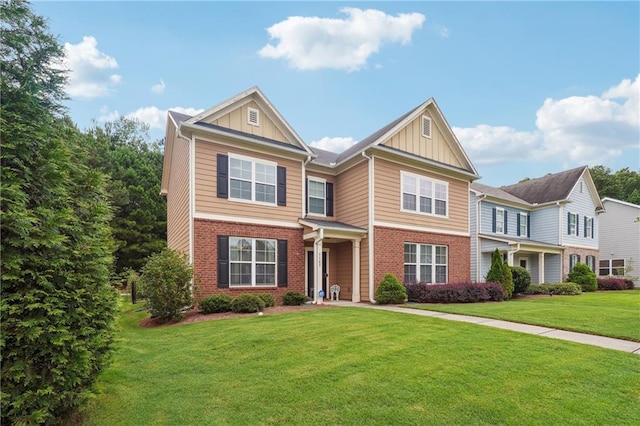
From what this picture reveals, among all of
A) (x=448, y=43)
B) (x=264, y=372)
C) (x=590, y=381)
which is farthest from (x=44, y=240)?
(x=448, y=43)

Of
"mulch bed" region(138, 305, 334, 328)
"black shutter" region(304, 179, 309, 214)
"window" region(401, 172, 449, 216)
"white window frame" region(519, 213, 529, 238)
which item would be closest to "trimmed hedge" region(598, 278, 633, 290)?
"white window frame" region(519, 213, 529, 238)

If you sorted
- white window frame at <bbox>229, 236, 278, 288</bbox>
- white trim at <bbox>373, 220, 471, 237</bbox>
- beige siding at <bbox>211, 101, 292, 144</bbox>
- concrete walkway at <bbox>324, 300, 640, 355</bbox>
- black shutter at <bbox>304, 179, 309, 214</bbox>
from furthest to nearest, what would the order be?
black shutter at <bbox>304, 179, 309, 214</bbox>
white trim at <bbox>373, 220, 471, 237</bbox>
beige siding at <bbox>211, 101, 292, 144</bbox>
white window frame at <bbox>229, 236, 278, 288</bbox>
concrete walkway at <bbox>324, 300, 640, 355</bbox>

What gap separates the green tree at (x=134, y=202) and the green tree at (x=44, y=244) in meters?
21.0

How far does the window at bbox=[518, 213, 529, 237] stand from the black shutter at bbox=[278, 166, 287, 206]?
1807 cm

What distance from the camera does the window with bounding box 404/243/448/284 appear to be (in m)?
15.4

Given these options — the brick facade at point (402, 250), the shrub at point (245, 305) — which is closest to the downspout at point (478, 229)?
the brick facade at point (402, 250)

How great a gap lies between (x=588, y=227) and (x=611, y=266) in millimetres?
5349

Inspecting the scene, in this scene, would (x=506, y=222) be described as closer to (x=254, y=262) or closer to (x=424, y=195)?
(x=424, y=195)

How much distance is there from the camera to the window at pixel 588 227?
84.7ft

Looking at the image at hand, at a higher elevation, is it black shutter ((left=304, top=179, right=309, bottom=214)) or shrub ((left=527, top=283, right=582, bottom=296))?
black shutter ((left=304, top=179, right=309, bottom=214))

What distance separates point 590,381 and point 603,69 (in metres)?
17.6

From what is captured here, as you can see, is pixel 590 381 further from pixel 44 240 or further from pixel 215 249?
pixel 215 249

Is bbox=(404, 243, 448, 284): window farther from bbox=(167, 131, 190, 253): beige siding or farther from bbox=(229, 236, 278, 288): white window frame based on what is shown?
bbox=(167, 131, 190, 253): beige siding

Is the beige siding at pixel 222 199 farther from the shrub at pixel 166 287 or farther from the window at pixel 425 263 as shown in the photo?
the window at pixel 425 263
